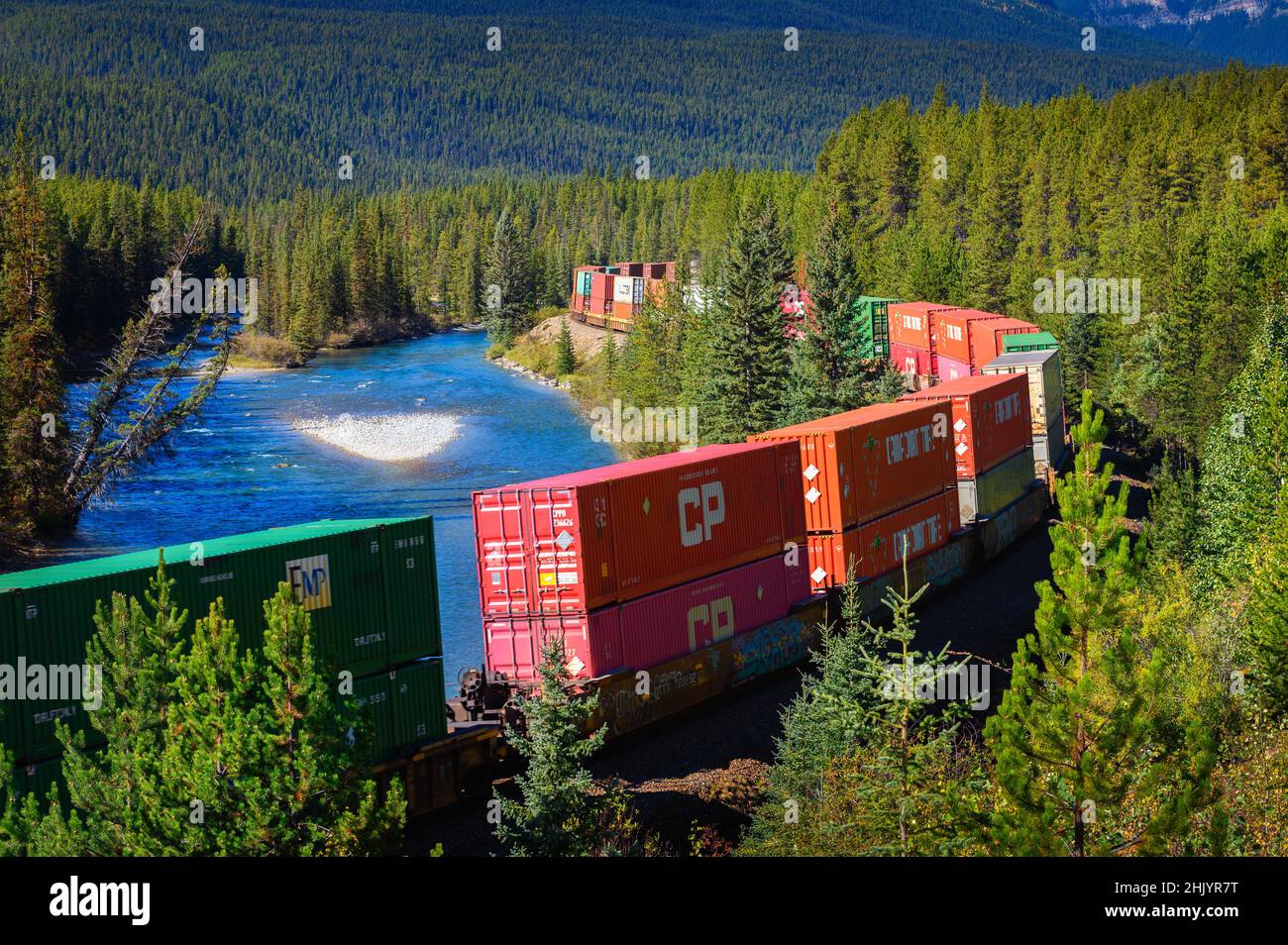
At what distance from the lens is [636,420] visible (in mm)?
90375

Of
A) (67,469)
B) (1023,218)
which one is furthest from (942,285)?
(67,469)

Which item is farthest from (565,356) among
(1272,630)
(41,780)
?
(41,780)

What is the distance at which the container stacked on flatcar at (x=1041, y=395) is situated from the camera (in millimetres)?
59156

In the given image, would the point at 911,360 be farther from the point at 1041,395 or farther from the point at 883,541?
the point at 883,541

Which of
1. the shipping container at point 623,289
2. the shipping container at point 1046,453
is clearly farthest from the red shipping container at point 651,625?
the shipping container at point 623,289

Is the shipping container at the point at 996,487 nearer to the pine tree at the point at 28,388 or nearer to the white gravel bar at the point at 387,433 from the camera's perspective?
the pine tree at the point at 28,388

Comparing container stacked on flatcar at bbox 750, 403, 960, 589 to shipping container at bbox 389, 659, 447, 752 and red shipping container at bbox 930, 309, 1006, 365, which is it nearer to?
shipping container at bbox 389, 659, 447, 752

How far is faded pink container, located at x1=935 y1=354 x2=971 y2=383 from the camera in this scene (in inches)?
2881

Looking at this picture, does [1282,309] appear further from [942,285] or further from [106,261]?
[106,261]

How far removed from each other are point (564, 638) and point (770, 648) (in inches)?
297

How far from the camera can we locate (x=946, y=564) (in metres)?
44.8

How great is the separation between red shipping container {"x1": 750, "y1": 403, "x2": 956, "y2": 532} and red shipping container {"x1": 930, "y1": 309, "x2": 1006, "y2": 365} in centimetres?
3049

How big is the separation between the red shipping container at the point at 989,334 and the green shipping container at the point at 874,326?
34.4 ft
